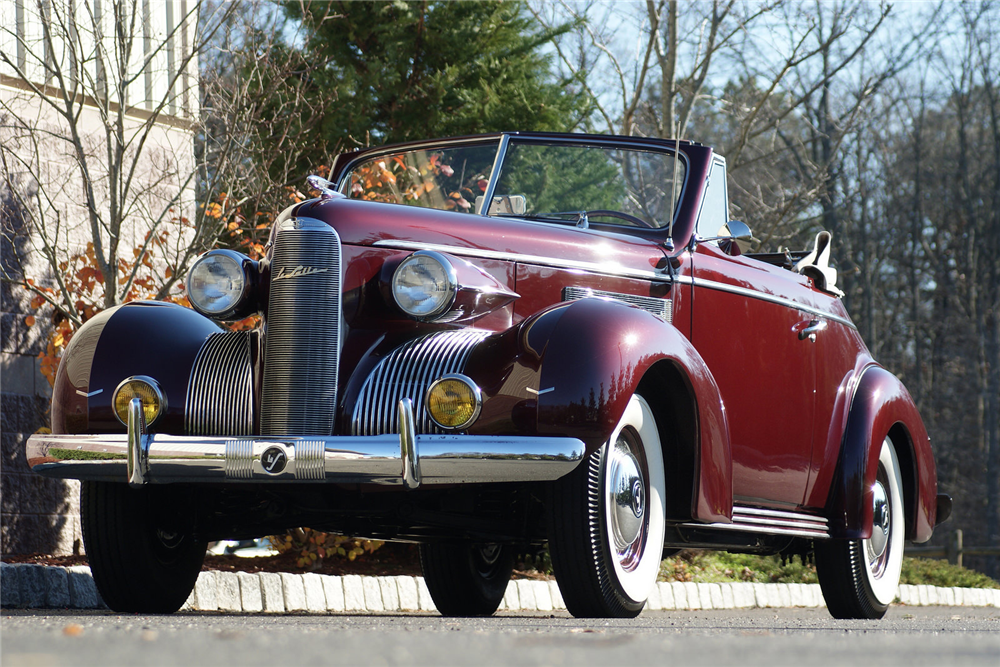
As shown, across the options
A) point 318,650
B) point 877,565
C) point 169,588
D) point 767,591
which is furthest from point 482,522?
point 767,591

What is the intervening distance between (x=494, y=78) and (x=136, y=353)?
709 centimetres

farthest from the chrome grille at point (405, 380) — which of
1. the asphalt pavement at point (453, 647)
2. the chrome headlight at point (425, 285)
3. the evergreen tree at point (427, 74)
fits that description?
the evergreen tree at point (427, 74)

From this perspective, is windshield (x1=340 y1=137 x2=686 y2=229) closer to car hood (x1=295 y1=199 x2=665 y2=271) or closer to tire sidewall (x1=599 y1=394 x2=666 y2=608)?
car hood (x1=295 y1=199 x2=665 y2=271)

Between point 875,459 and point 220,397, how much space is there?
126 inches

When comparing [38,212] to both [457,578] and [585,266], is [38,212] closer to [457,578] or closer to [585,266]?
[457,578]

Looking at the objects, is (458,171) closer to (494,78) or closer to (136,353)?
(136,353)

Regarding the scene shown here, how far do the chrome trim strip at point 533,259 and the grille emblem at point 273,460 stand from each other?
94cm

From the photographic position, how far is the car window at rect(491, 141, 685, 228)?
17.7 feet

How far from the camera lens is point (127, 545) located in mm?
4293

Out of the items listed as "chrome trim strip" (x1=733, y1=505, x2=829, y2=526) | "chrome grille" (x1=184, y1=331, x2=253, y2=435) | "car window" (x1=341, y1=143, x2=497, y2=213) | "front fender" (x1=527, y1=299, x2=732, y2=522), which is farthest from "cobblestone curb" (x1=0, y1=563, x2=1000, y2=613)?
"front fender" (x1=527, y1=299, x2=732, y2=522)

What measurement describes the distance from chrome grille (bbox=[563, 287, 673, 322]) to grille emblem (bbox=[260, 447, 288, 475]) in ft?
4.61

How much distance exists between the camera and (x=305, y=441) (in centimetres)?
366

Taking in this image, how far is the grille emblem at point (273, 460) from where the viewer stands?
12.0ft

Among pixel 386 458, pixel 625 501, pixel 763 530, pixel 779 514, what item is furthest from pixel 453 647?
pixel 779 514
